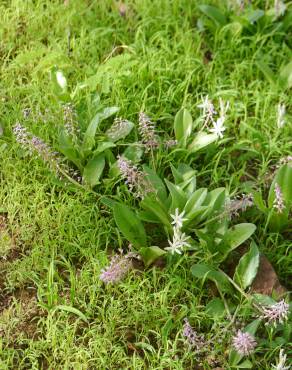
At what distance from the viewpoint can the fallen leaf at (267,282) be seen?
303 cm

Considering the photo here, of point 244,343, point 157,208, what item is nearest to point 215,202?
point 157,208

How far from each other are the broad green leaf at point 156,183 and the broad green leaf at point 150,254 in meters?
0.29

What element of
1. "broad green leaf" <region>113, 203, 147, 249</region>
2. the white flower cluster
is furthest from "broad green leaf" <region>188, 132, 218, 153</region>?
the white flower cluster

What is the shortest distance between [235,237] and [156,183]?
0.48 metres

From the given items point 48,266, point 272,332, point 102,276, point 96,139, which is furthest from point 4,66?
point 272,332

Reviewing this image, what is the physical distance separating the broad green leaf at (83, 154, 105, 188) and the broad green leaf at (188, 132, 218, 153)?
1.61 feet

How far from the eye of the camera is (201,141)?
3.49m

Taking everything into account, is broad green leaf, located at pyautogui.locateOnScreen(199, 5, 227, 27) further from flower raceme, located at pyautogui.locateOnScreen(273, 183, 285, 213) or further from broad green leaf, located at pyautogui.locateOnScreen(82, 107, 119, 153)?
flower raceme, located at pyautogui.locateOnScreen(273, 183, 285, 213)

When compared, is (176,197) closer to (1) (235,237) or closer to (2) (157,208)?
(2) (157,208)

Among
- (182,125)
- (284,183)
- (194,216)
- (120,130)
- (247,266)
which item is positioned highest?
(120,130)

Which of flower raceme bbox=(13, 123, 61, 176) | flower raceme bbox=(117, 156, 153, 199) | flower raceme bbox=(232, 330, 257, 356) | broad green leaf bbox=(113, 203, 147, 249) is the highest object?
flower raceme bbox=(13, 123, 61, 176)

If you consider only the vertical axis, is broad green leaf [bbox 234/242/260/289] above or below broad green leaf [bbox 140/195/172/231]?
below

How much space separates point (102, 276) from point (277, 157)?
1.31m

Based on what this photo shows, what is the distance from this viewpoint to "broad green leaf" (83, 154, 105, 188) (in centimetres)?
333
